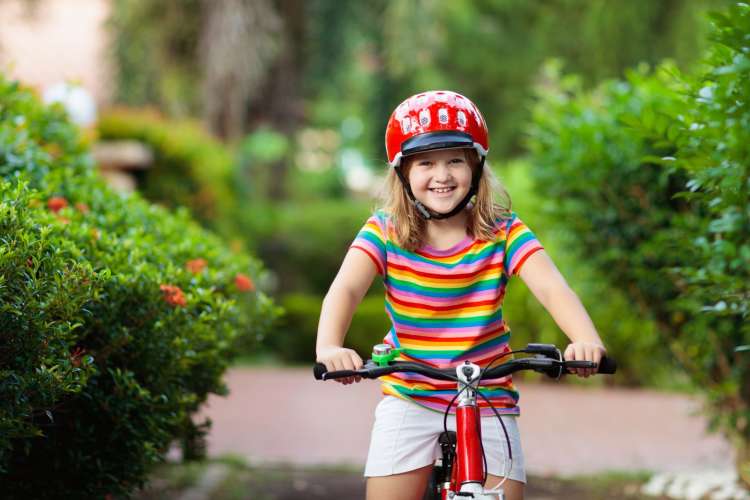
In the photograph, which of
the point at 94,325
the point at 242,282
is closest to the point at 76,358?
the point at 94,325

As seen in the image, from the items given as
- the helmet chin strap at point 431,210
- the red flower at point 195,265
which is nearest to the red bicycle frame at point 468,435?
the helmet chin strap at point 431,210

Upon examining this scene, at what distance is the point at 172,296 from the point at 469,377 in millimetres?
1495

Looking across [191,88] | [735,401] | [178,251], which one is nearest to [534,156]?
[735,401]

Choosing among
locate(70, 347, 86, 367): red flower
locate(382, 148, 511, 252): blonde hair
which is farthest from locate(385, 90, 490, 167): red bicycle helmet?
locate(70, 347, 86, 367): red flower

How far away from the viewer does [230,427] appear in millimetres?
9516

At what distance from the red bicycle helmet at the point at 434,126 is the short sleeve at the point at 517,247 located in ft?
0.95

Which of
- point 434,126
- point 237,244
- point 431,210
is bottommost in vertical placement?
point 431,210

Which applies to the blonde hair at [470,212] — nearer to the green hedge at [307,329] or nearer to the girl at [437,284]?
the girl at [437,284]

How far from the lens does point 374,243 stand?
3.47 metres

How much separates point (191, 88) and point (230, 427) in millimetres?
10173

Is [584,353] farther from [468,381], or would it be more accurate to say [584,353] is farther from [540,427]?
[540,427]

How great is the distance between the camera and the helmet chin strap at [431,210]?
3.47 metres

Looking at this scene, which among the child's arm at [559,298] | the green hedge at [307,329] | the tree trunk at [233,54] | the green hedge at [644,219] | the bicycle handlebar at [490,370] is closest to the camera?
the bicycle handlebar at [490,370]

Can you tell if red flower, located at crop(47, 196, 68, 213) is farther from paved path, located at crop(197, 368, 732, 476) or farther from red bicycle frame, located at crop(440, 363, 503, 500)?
red bicycle frame, located at crop(440, 363, 503, 500)
